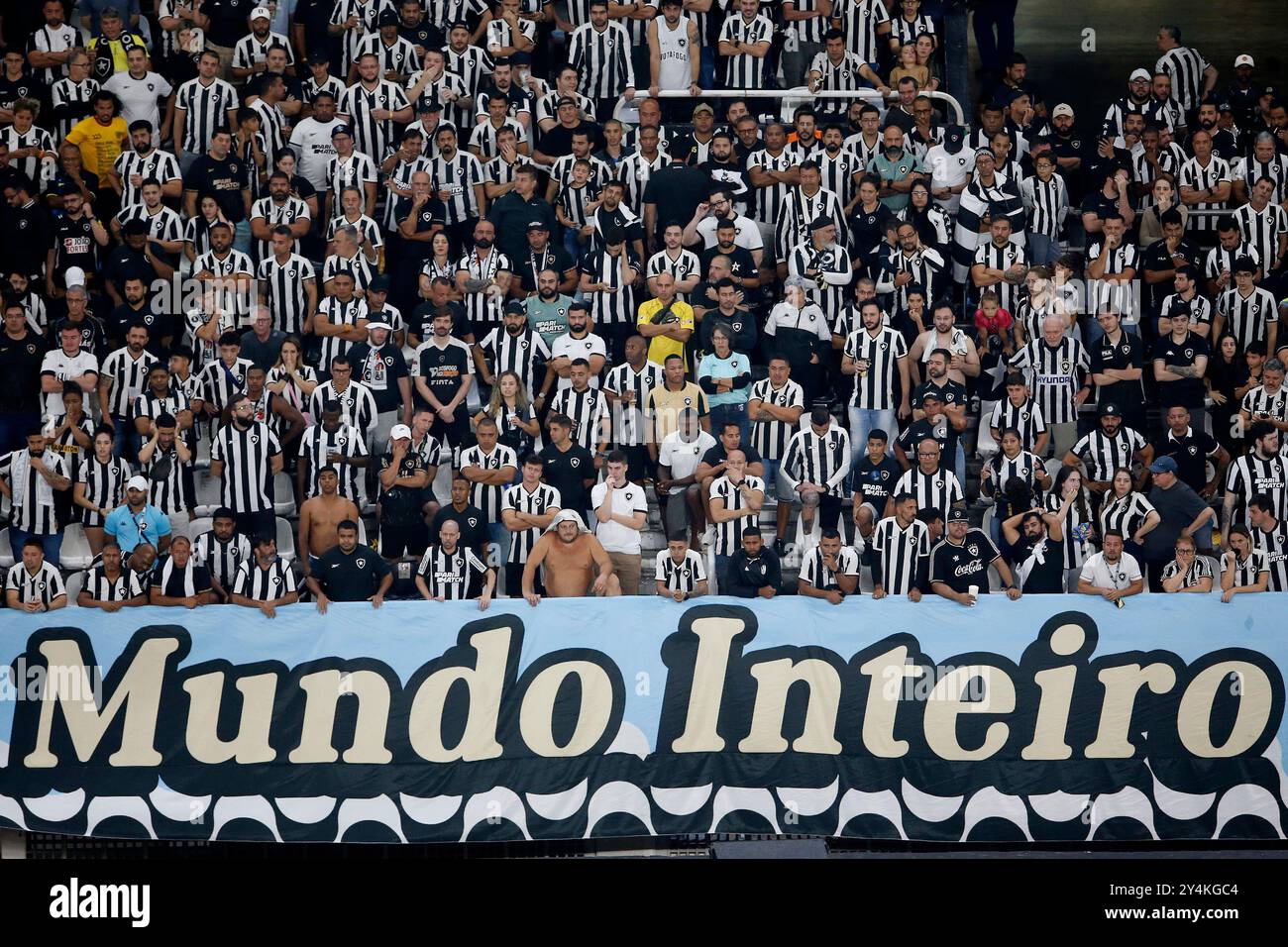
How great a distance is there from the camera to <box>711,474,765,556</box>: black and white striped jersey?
13977 mm

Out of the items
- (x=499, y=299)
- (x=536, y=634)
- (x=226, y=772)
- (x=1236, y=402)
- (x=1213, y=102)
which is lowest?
(x=226, y=772)

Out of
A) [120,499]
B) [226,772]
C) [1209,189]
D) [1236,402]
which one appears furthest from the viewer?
[1209,189]

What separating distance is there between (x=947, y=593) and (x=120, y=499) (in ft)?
21.4

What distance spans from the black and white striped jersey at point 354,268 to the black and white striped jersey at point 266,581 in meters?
3.32

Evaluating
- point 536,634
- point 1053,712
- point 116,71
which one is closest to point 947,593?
point 1053,712

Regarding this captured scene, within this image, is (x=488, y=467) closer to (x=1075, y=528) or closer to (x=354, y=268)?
(x=354, y=268)

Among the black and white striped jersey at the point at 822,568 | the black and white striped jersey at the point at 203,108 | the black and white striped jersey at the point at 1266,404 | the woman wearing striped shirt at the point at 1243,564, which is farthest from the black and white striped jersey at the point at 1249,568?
the black and white striped jersey at the point at 203,108

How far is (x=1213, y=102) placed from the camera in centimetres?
1780

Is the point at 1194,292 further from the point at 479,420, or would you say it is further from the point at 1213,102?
the point at 479,420

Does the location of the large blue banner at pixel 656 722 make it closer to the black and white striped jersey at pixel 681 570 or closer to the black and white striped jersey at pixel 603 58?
the black and white striped jersey at pixel 681 570

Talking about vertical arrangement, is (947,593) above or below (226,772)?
above

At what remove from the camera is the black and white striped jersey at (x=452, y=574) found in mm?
13367

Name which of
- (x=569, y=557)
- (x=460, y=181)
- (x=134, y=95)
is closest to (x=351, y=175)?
(x=460, y=181)

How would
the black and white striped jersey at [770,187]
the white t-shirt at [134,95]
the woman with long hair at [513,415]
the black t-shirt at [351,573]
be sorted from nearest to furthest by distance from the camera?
the black t-shirt at [351,573]
the woman with long hair at [513,415]
the black and white striped jersey at [770,187]
the white t-shirt at [134,95]
